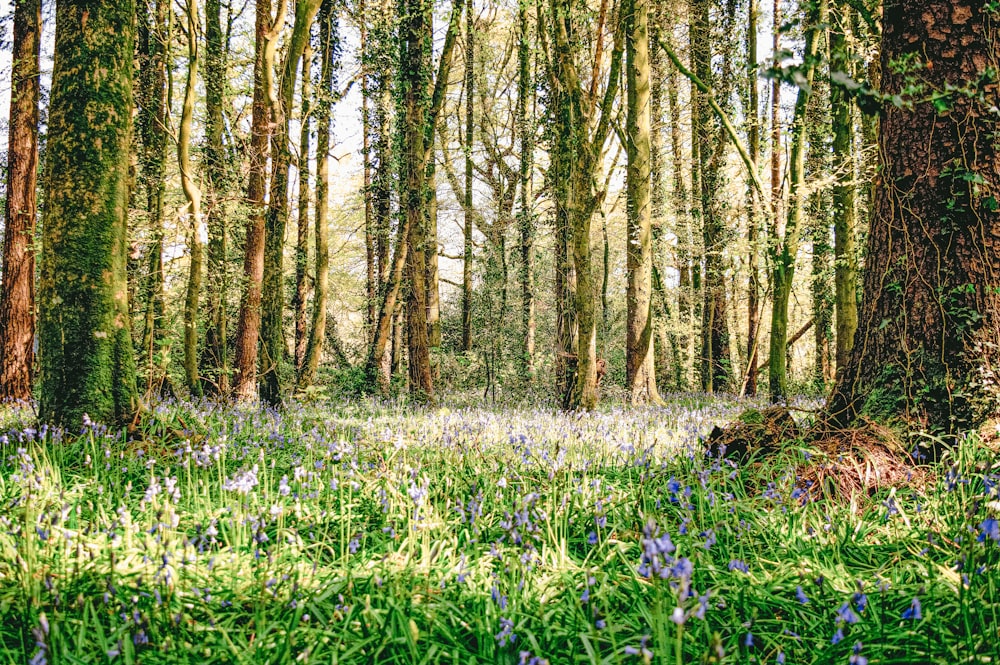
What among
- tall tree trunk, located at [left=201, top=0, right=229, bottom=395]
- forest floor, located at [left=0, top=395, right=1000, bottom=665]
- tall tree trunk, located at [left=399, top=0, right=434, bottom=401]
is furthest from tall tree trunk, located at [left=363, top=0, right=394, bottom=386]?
forest floor, located at [left=0, top=395, right=1000, bottom=665]

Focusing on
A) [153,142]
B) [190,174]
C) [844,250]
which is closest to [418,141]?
[190,174]

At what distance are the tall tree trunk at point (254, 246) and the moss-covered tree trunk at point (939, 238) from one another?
9297 millimetres

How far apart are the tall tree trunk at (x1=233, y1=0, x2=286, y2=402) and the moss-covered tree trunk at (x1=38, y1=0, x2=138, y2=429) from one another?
197 inches

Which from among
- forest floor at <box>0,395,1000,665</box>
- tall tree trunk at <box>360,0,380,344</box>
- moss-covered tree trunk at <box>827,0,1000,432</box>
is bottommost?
forest floor at <box>0,395,1000,665</box>

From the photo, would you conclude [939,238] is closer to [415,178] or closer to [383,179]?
[415,178]

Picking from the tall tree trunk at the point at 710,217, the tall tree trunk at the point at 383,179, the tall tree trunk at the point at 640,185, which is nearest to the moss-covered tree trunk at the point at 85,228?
the tall tree trunk at the point at 383,179

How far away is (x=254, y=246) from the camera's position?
11086mm

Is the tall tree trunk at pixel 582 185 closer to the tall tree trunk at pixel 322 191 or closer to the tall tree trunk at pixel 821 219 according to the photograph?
the tall tree trunk at pixel 821 219

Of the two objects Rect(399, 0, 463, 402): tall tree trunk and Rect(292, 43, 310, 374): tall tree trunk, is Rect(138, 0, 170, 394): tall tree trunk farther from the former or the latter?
Rect(399, 0, 463, 402): tall tree trunk

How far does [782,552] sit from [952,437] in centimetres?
210

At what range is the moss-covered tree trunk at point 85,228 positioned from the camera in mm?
5070

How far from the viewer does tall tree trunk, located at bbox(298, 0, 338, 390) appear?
10.7 metres

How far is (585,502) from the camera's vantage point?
146 inches

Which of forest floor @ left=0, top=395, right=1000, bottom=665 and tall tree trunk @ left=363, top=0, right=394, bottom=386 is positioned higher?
tall tree trunk @ left=363, top=0, right=394, bottom=386
